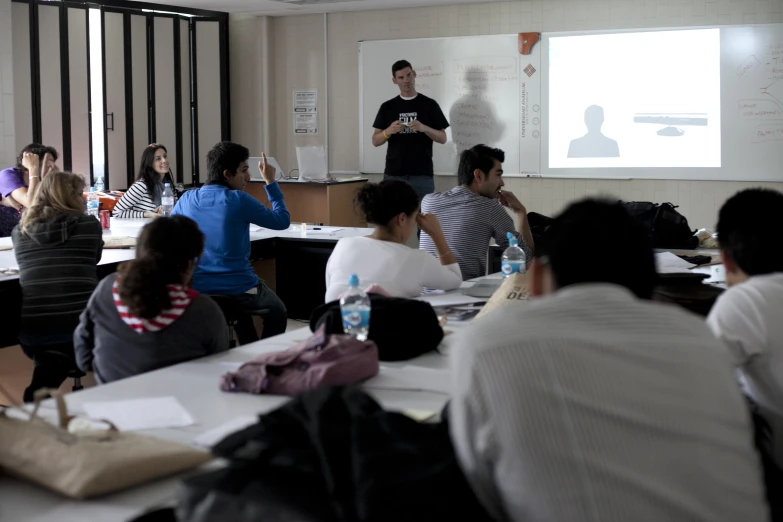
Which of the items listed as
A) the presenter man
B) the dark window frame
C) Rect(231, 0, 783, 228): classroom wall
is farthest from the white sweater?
the dark window frame

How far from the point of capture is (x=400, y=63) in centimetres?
747

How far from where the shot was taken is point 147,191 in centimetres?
607

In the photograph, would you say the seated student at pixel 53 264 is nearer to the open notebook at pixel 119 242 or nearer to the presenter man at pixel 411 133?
the open notebook at pixel 119 242

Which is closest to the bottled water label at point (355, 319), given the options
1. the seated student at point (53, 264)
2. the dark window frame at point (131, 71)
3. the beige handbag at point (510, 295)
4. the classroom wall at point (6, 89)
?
the beige handbag at point (510, 295)

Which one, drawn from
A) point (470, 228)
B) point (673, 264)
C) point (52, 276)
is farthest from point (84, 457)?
point (673, 264)

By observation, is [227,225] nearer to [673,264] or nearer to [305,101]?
[673,264]

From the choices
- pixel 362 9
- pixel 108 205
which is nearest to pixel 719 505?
pixel 108 205

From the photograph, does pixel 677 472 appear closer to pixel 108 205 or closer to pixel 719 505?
pixel 719 505

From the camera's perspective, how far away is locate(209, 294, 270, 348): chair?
362 cm

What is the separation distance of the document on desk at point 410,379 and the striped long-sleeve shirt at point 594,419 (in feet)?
3.14

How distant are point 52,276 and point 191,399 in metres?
1.74

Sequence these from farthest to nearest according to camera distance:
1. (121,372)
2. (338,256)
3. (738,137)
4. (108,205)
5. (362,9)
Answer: (362,9) → (738,137) → (108,205) → (338,256) → (121,372)

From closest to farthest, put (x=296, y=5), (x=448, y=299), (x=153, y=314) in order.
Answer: (x=153, y=314), (x=448, y=299), (x=296, y=5)

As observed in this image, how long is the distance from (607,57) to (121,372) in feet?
19.5
